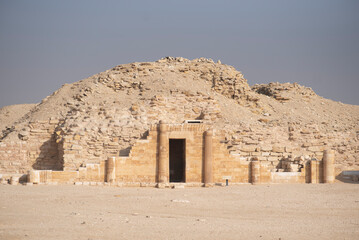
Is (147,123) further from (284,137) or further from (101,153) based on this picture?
(284,137)

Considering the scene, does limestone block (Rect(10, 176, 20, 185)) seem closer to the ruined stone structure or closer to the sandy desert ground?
the ruined stone structure

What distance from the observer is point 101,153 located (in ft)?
77.9

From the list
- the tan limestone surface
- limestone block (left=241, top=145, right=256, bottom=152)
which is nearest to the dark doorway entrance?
limestone block (left=241, top=145, right=256, bottom=152)

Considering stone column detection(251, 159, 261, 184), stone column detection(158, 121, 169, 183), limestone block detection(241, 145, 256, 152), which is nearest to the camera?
stone column detection(158, 121, 169, 183)

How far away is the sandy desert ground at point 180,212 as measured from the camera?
1023 cm

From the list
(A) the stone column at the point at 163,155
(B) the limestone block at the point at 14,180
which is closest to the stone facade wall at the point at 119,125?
(A) the stone column at the point at 163,155

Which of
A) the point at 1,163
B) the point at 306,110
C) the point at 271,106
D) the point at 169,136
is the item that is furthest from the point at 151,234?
the point at 306,110

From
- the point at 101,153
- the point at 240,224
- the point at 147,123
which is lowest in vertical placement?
→ the point at 240,224

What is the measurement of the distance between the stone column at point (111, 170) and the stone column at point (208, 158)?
418cm

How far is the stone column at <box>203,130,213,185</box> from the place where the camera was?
843 inches

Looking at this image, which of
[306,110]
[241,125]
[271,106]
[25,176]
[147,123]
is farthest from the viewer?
[306,110]

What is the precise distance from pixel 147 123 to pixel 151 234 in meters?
15.8

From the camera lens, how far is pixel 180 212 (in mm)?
13570

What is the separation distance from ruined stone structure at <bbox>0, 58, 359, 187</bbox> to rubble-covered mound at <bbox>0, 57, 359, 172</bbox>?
0.06m
